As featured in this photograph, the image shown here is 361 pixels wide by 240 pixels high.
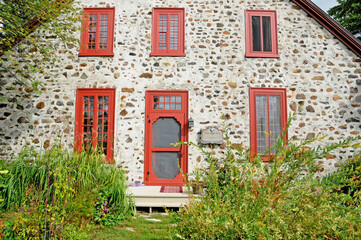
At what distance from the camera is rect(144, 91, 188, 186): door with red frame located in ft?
27.7

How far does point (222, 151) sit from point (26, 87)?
679 cm

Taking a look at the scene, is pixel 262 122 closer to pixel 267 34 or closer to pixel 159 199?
pixel 267 34

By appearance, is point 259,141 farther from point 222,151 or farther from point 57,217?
point 57,217

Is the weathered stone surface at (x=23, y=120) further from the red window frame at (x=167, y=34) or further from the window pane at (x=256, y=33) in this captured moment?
the window pane at (x=256, y=33)

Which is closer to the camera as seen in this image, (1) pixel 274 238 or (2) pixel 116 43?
(1) pixel 274 238

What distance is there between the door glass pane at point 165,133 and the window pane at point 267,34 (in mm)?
3966

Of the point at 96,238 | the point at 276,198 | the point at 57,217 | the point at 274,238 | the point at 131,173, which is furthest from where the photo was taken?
the point at 131,173

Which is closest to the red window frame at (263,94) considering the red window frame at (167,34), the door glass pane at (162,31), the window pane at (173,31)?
the red window frame at (167,34)

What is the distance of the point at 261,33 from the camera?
8992mm

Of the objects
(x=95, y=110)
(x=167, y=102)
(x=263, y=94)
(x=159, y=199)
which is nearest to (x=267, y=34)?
(x=263, y=94)

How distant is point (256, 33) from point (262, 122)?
120 inches

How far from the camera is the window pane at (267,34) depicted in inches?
351

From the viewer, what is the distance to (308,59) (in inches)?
347

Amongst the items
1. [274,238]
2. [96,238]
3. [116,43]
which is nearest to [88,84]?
[116,43]
